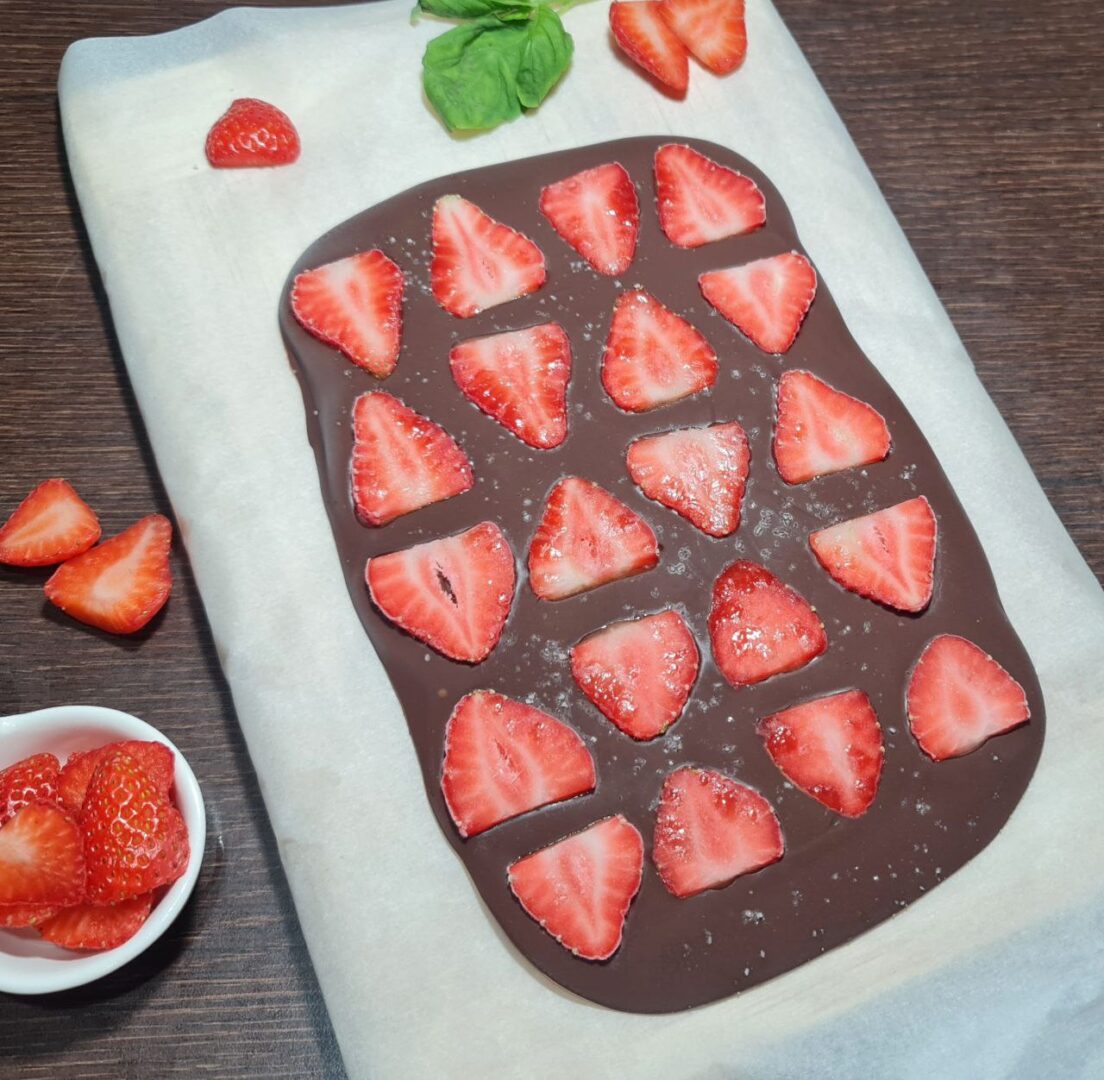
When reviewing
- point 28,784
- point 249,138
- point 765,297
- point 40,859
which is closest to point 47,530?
point 28,784

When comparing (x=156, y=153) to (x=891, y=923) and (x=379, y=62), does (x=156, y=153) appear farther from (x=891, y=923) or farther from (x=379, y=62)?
(x=891, y=923)

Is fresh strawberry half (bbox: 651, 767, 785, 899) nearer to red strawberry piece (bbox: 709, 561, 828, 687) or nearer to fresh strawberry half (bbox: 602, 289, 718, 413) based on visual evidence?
red strawberry piece (bbox: 709, 561, 828, 687)

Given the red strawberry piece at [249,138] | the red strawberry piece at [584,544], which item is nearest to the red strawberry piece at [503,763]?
the red strawberry piece at [584,544]

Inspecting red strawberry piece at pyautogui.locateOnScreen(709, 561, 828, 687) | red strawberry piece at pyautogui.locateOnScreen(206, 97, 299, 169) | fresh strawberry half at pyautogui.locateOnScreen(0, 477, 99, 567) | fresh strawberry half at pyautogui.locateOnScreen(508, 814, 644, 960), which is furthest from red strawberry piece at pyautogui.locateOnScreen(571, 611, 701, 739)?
red strawberry piece at pyautogui.locateOnScreen(206, 97, 299, 169)

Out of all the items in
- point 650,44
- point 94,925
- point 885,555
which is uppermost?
point 650,44

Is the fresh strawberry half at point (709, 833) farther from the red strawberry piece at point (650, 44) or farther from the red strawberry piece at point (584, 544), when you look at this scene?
the red strawberry piece at point (650, 44)

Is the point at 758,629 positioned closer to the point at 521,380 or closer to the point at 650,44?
the point at 521,380
